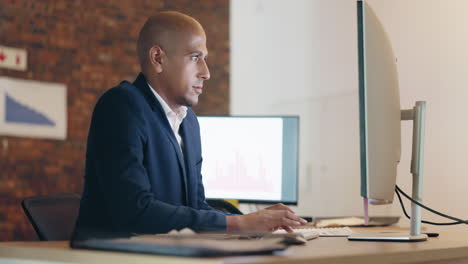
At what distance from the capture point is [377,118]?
5.49 ft

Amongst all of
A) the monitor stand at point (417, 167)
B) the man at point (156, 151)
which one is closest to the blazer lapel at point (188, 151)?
the man at point (156, 151)

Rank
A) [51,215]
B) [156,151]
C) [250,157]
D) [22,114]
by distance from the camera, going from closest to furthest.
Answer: [156,151]
[51,215]
[250,157]
[22,114]

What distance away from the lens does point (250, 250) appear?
117cm

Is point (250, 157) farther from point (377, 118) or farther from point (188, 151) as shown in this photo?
point (377, 118)

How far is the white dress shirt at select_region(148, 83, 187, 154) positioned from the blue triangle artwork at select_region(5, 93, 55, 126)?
98.4 inches

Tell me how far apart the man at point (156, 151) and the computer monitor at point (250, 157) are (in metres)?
1.29

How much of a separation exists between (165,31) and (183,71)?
0.42 ft

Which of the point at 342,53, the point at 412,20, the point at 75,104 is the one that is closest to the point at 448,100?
the point at 412,20

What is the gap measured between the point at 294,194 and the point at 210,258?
230cm

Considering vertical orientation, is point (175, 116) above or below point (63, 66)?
below

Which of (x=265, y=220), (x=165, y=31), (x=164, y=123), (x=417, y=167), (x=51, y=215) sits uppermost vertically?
(x=165, y=31)

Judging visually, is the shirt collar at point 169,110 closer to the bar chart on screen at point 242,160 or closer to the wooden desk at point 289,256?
the wooden desk at point 289,256

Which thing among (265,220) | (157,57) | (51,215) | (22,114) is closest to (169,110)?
(157,57)

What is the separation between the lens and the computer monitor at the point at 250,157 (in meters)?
3.43
